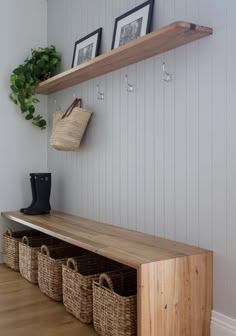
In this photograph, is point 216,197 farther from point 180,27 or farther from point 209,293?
point 180,27

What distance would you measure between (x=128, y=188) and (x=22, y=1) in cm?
221

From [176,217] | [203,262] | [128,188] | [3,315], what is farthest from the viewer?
[128,188]

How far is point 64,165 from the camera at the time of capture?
354 centimetres

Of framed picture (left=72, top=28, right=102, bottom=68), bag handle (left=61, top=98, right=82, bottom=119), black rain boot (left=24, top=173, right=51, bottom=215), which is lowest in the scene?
black rain boot (left=24, top=173, right=51, bottom=215)

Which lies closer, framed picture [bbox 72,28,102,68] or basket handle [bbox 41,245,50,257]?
basket handle [bbox 41,245,50,257]

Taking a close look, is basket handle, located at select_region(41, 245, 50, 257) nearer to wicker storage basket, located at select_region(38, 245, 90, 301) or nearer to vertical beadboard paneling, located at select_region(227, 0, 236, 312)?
wicker storage basket, located at select_region(38, 245, 90, 301)

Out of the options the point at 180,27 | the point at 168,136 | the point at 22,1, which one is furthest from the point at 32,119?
the point at 180,27

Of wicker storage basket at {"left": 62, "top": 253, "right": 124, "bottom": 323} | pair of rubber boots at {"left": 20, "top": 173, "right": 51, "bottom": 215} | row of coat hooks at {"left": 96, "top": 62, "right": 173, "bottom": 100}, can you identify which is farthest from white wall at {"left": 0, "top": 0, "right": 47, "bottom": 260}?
wicker storage basket at {"left": 62, "top": 253, "right": 124, "bottom": 323}

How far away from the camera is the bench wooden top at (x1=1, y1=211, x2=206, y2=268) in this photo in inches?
76.1

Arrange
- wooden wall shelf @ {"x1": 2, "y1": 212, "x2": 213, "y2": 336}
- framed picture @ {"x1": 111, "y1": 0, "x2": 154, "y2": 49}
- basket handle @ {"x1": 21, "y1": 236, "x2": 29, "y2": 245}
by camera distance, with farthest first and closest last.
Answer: basket handle @ {"x1": 21, "y1": 236, "x2": 29, "y2": 245} → framed picture @ {"x1": 111, "y1": 0, "x2": 154, "y2": 49} → wooden wall shelf @ {"x1": 2, "y1": 212, "x2": 213, "y2": 336}

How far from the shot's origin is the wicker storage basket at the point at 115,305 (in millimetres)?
1938

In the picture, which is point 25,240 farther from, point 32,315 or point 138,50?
point 138,50

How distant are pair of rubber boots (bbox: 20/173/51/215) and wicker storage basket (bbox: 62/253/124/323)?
0.85 m


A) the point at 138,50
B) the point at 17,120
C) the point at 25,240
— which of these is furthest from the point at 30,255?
the point at 138,50
